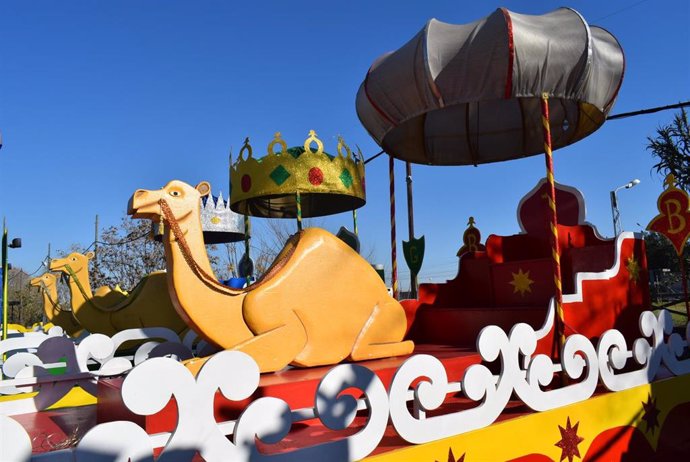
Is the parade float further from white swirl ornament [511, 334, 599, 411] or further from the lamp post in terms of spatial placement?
the lamp post

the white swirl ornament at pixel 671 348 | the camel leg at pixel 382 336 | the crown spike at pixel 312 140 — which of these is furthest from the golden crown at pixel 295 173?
the white swirl ornament at pixel 671 348

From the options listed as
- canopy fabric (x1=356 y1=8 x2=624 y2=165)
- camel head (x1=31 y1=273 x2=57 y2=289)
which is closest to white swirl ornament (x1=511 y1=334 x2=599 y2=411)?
canopy fabric (x1=356 y1=8 x2=624 y2=165)

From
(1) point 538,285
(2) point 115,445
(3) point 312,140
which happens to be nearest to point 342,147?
(3) point 312,140

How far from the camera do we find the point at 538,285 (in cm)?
450

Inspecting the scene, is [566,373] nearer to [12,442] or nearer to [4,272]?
[12,442]

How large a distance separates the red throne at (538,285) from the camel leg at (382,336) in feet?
2.69

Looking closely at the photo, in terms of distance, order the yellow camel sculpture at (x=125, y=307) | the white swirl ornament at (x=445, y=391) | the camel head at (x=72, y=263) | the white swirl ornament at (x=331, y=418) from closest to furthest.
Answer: the white swirl ornament at (x=331, y=418) → the white swirl ornament at (x=445, y=391) → the yellow camel sculpture at (x=125, y=307) → the camel head at (x=72, y=263)

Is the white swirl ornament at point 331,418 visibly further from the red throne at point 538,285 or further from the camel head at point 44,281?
the camel head at point 44,281

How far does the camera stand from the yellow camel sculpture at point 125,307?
26.1ft

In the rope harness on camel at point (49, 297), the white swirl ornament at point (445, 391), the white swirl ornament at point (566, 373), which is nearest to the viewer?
the white swirl ornament at point (445, 391)

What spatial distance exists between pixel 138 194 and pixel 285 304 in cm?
110

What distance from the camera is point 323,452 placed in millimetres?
2047

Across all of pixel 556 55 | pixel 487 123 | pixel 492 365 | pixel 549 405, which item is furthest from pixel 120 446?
pixel 487 123

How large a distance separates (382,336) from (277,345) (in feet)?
2.95
